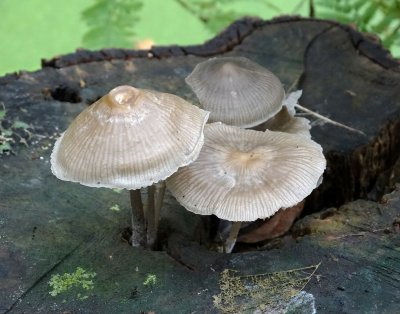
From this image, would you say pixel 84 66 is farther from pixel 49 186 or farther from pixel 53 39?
pixel 53 39

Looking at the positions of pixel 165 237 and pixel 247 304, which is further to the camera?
pixel 165 237

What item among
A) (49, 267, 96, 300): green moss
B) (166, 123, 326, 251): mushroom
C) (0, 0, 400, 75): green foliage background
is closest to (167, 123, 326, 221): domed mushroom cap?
(166, 123, 326, 251): mushroom

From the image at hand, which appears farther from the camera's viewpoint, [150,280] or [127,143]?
[150,280]

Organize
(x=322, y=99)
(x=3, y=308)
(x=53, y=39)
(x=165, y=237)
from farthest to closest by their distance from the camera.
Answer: (x=53, y=39)
(x=322, y=99)
(x=165, y=237)
(x=3, y=308)

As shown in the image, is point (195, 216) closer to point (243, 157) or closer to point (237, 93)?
point (243, 157)

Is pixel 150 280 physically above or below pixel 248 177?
below

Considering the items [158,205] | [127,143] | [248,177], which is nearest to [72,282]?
[158,205]

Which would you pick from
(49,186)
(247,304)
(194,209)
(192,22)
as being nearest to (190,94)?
(49,186)
